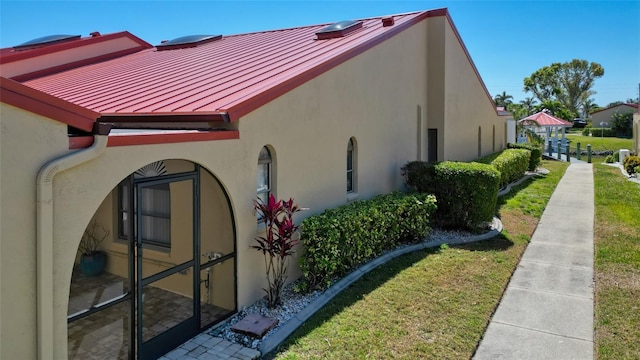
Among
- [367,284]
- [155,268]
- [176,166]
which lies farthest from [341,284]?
[176,166]

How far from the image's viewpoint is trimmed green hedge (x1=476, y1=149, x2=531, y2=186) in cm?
1852

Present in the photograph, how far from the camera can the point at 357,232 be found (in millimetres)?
8969

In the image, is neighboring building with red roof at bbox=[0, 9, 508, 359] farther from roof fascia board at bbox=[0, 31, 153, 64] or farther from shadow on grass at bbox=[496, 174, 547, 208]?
shadow on grass at bbox=[496, 174, 547, 208]

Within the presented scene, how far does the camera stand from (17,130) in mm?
4277

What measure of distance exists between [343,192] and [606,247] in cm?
676

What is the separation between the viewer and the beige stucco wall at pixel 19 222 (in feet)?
13.8

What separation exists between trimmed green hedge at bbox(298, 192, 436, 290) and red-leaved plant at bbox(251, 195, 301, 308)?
0.51 meters

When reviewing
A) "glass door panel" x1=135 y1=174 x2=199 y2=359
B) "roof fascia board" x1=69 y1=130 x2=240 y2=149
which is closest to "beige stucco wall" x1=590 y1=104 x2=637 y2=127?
"roof fascia board" x1=69 y1=130 x2=240 y2=149

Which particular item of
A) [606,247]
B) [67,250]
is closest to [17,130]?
[67,250]

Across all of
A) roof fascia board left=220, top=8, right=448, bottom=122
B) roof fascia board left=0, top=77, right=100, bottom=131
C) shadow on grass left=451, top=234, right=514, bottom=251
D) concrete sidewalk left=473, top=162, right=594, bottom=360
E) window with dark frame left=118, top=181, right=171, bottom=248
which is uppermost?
roof fascia board left=220, top=8, right=448, bottom=122

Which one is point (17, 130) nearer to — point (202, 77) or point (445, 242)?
point (202, 77)

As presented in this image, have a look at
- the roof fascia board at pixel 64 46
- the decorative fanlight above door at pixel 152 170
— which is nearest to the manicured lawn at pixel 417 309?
the decorative fanlight above door at pixel 152 170

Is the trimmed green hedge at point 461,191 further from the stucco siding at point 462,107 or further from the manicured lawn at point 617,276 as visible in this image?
the stucco siding at point 462,107

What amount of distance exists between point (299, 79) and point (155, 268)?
4438mm
